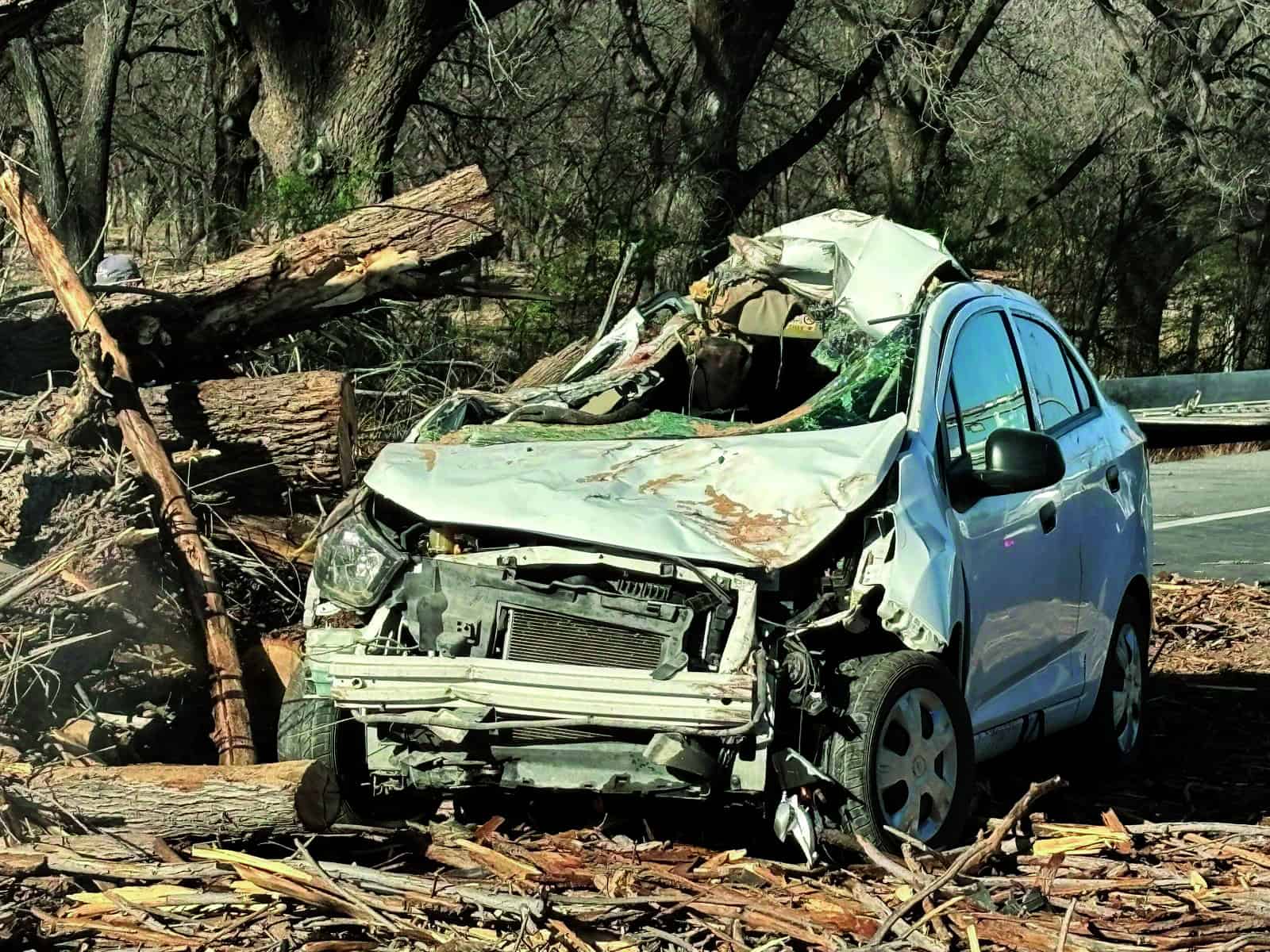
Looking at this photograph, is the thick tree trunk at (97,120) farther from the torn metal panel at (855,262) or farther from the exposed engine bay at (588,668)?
the exposed engine bay at (588,668)

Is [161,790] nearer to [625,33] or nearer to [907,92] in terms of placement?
[625,33]

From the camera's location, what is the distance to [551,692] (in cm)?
516

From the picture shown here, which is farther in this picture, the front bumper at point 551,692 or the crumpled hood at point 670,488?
the crumpled hood at point 670,488

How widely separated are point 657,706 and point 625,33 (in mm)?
16720

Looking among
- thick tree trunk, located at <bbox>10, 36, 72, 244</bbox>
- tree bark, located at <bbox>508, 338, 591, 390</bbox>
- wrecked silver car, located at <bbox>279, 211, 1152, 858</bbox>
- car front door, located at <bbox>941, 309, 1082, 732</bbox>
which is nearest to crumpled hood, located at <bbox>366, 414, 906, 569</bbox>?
wrecked silver car, located at <bbox>279, 211, 1152, 858</bbox>

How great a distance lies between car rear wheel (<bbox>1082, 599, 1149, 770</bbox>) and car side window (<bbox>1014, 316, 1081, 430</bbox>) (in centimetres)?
94

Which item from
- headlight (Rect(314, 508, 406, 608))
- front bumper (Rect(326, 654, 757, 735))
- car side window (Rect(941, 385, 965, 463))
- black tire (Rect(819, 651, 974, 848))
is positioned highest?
car side window (Rect(941, 385, 965, 463))

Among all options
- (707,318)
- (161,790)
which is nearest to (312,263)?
(707,318)

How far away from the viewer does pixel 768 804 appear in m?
5.31

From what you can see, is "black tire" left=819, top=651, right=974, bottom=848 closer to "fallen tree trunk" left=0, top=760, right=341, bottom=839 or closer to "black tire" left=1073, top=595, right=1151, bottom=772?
"fallen tree trunk" left=0, top=760, right=341, bottom=839

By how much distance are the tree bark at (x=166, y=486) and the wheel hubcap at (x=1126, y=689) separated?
11.6 feet

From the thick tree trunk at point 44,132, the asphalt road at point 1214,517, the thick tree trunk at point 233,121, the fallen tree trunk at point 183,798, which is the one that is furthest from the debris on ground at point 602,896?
the thick tree trunk at point 44,132

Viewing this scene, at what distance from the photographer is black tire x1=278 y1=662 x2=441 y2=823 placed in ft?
18.8

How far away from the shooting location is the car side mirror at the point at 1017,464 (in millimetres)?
5840
